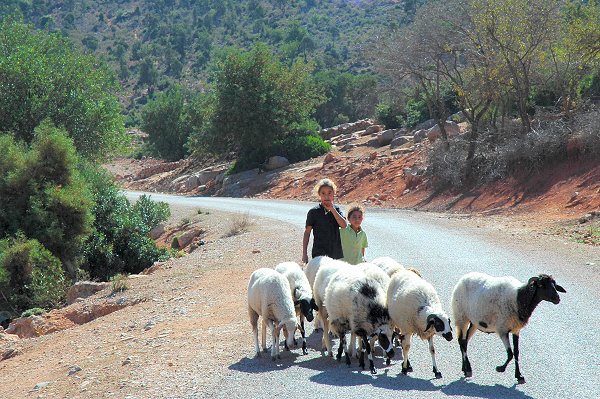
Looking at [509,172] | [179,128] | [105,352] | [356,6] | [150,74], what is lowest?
[105,352]

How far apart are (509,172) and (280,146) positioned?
72.4 feet

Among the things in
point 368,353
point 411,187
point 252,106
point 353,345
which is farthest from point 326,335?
point 252,106

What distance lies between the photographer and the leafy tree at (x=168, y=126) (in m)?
67.9

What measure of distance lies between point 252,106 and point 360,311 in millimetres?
40169

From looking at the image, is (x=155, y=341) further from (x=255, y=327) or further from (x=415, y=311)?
(x=415, y=311)

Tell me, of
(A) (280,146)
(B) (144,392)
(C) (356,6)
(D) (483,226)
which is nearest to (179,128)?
(A) (280,146)

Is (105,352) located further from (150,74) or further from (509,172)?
(150,74)

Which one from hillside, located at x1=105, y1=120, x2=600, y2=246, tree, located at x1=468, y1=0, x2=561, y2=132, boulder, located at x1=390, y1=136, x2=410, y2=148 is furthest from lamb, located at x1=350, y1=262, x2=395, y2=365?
boulder, located at x1=390, y1=136, x2=410, y2=148

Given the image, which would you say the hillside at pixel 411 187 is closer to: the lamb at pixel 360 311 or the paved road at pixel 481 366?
the paved road at pixel 481 366

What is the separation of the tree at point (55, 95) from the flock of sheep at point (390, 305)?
20.6 m

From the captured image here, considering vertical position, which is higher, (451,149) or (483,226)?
(451,149)

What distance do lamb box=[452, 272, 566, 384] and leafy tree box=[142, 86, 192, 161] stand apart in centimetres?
6070

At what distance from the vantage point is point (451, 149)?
3303 centimetres

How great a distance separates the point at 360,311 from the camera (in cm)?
834
